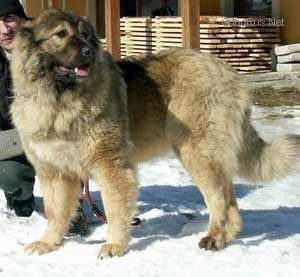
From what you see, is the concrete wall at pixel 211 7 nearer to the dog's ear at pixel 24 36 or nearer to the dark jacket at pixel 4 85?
the dark jacket at pixel 4 85

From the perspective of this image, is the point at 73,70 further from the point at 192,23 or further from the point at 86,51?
the point at 192,23

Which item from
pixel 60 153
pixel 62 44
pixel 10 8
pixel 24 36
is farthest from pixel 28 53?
pixel 10 8

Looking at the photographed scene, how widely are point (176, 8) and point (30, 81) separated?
35.7 ft

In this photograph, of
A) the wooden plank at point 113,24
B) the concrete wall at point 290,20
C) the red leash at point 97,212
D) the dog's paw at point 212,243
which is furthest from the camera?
the wooden plank at point 113,24

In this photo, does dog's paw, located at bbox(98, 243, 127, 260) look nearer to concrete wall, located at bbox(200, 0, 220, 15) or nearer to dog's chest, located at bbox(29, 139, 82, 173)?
dog's chest, located at bbox(29, 139, 82, 173)

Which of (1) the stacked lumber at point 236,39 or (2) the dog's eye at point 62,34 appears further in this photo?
(1) the stacked lumber at point 236,39

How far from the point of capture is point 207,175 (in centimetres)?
387

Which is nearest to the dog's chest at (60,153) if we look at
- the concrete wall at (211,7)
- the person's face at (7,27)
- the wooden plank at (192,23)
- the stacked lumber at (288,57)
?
the person's face at (7,27)

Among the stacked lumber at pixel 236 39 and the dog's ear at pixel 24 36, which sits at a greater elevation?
the dog's ear at pixel 24 36

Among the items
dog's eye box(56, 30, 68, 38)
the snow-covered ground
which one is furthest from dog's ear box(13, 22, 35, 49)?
the snow-covered ground

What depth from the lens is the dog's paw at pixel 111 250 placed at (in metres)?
3.63

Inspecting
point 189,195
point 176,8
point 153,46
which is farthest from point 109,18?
point 189,195

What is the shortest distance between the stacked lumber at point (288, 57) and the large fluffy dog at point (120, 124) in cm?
687

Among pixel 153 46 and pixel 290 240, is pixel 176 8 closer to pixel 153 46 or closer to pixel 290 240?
pixel 153 46
